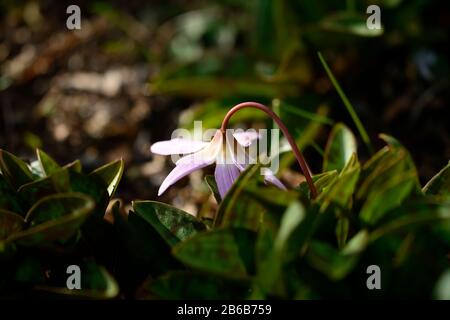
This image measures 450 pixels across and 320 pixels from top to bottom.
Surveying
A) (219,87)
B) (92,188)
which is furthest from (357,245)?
(219,87)

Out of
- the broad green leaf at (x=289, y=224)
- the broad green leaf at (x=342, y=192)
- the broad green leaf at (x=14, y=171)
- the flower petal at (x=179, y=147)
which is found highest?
the flower petal at (x=179, y=147)

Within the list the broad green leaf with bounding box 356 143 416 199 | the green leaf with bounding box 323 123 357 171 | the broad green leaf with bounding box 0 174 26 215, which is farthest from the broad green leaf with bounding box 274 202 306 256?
the green leaf with bounding box 323 123 357 171

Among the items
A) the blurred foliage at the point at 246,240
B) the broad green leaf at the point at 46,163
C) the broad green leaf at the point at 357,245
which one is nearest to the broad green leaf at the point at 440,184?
the blurred foliage at the point at 246,240

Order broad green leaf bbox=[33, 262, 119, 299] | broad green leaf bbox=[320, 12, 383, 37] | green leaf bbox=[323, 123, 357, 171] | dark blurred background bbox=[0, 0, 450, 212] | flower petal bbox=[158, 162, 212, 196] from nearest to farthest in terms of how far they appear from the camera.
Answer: broad green leaf bbox=[33, 262, 119, 299] < flower petal bbox=[158, 162, 212, 196] < green leaf bbox=[323, 123, 357, 171] < broad green leaf bbox=[320, 12, 383, 37] < dark blurred background bbox=[0, 0, 450, 212]

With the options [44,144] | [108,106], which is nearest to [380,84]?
[108,106]

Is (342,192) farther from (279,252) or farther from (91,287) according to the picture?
(91,287)

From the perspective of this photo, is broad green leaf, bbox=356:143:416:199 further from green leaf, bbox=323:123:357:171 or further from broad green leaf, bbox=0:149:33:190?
broad green leaf, bbox=0:149:33:190

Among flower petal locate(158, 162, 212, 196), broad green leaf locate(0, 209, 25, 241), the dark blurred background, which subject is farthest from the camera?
the dark blurred background

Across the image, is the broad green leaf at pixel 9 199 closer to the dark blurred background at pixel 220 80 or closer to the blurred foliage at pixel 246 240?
the blurred foliage at pixel 246 240
